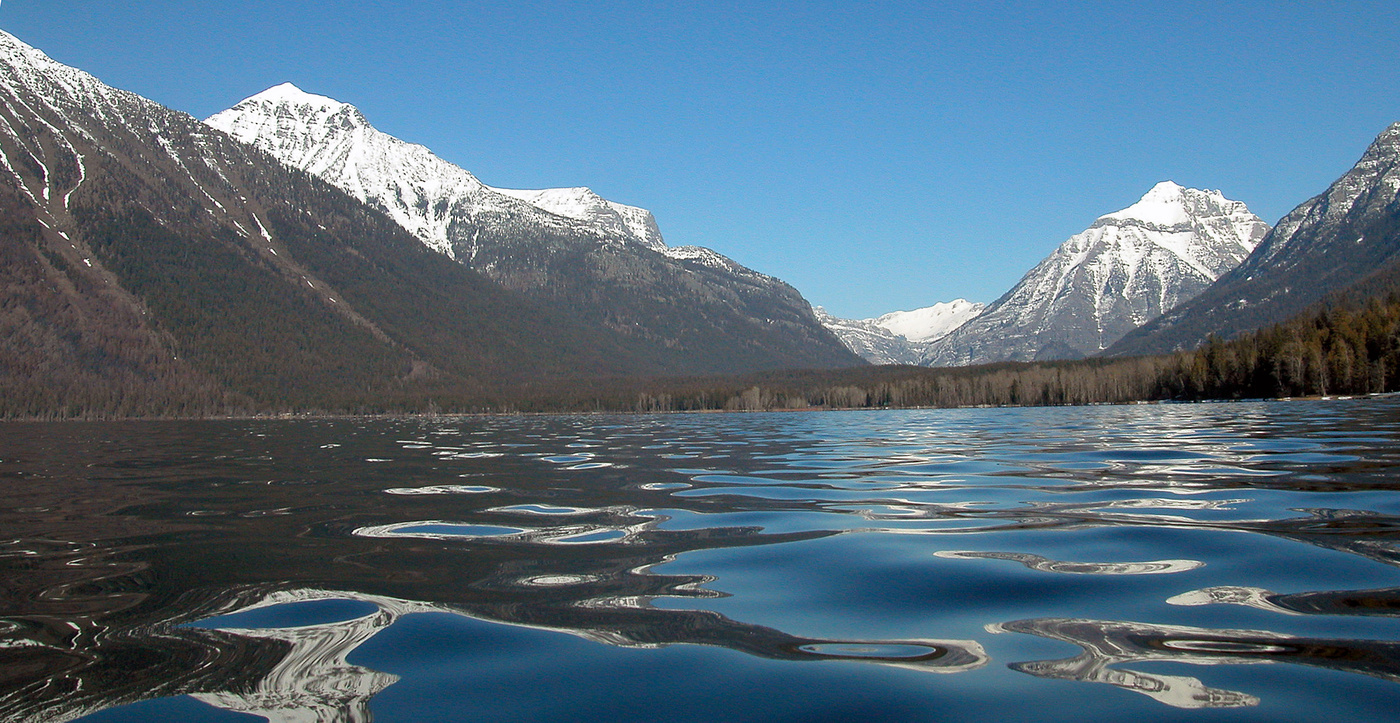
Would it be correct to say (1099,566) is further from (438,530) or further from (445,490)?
(445,490)

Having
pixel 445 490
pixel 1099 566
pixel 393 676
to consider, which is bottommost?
pixel 445 490

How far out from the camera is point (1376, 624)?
23.4ft

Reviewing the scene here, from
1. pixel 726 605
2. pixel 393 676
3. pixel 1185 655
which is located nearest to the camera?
pixel 1185 655

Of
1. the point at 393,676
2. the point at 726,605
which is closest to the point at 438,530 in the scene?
the point at 726,605

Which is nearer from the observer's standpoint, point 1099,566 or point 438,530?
point 1099,566

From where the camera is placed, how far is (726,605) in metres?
9.09

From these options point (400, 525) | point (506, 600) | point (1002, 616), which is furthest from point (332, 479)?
point (1002, 616)

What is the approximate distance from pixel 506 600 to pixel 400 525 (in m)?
7.48

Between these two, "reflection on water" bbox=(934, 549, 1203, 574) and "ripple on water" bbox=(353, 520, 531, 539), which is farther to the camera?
"ripple on water" bbox=(353, 520, 531, 539)

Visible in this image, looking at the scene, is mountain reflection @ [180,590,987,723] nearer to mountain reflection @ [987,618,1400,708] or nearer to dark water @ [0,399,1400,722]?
dark water @ [0,399,1400,722]

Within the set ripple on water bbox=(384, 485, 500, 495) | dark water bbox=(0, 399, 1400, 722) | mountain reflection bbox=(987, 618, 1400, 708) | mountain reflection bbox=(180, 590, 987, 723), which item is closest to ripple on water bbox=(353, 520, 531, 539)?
dark water bbox=(0, 399, 1400, 722)

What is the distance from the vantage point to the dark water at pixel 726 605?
6113 millimetres

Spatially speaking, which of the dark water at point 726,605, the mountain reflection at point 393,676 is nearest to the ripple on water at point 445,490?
the dark water at point 726,605

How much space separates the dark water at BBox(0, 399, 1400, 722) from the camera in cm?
611
